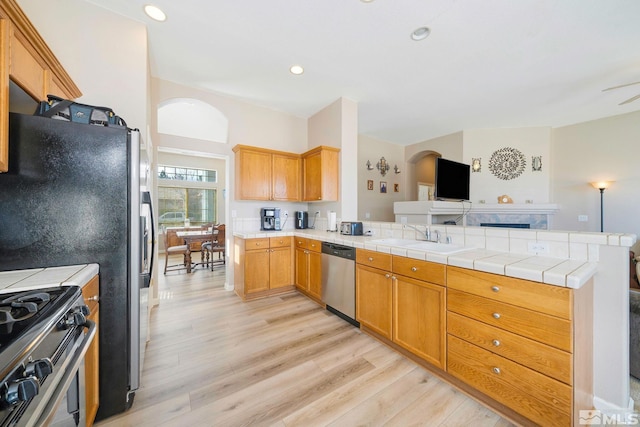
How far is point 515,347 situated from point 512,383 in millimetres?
216

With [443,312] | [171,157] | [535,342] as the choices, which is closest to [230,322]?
[443,312]

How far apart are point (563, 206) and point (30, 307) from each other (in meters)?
7.29

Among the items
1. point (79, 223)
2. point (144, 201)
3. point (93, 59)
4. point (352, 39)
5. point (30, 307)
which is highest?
point (352, 39)

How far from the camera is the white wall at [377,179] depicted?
18.8 ft

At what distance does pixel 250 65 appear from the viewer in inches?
113

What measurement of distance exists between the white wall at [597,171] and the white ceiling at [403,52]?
1.56 ft

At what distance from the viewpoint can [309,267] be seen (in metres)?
3.23

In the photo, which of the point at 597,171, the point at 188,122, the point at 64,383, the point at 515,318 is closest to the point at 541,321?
the point at 515,318

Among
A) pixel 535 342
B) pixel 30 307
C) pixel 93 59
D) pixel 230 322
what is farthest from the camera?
pixel 230 322

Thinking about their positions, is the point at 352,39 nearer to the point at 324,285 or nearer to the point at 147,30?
the point at 147,30

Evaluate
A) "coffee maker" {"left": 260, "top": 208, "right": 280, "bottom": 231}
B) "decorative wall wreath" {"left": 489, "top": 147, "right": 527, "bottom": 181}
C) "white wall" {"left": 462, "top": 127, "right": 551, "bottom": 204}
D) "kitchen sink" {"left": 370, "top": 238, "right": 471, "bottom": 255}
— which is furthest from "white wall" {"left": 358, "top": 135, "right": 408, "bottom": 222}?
"kitchen sink" {"left": 370, "top": 238, "right": 471, "bottom": 255}

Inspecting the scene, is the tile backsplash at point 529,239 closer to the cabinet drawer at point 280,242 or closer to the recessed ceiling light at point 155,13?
the cabinet drawer at point 280,242

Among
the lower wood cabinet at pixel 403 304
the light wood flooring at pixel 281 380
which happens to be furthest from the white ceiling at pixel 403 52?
the light wood flooring at pixel 281 380

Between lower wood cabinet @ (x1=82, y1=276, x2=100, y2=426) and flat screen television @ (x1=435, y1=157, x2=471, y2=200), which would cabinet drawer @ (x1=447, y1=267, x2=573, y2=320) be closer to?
lower wood cabinet @ (x1=82, y1=276, x2=100, y2=426)
